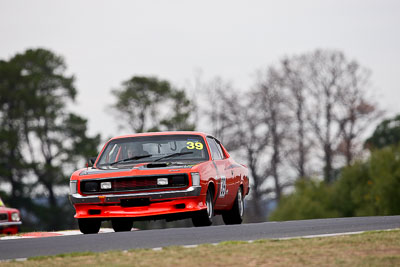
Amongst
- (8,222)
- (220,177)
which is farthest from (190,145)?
(8,222)

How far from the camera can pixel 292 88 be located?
184 feet

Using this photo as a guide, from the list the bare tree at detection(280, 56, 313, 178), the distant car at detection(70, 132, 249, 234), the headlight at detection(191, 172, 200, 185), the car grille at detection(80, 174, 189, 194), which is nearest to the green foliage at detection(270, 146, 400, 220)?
the bare tree at detection(280, 56, 313, 178)

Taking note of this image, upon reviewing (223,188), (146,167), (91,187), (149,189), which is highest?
(146,167)

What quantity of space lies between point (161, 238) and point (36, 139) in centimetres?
4399

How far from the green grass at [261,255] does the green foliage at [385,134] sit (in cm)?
6135

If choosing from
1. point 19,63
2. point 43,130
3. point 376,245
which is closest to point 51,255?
point 376,245

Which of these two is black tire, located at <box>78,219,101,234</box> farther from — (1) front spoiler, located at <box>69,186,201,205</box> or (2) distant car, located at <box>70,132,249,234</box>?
(1) front spoiler, located at <box>69,186,201,205</box>

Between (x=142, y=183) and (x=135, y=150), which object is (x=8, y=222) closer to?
(x=135, y=150)

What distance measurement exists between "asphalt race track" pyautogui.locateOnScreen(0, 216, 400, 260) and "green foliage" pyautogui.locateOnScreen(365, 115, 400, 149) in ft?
191

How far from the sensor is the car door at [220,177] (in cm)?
1441

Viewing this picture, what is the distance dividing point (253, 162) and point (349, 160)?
595 centimetres

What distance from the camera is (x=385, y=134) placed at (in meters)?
70.5

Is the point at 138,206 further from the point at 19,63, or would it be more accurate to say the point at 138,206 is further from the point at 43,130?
the point at 19,63

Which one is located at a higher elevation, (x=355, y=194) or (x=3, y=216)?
(x=3, y=216)
